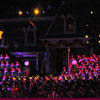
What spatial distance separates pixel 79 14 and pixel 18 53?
5.86 meters

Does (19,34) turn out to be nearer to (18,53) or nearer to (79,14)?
(18,53)

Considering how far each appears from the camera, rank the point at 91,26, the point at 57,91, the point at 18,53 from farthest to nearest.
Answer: the point at 18,53
the point at 91,26
the point at 57,91

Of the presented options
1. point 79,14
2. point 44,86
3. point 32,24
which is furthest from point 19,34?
point 44,86

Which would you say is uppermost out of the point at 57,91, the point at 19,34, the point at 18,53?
the point at 19,34

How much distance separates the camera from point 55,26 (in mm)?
19438

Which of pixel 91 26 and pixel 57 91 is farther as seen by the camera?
pixel 91 26

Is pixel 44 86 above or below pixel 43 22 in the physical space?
below

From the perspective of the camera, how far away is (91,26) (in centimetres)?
1834

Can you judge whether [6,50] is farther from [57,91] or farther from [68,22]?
[57,91]

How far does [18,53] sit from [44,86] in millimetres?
10047

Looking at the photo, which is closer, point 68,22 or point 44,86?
point 44,86

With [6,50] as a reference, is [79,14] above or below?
above

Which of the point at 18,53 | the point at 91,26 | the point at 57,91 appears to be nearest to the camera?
the point at 57,91

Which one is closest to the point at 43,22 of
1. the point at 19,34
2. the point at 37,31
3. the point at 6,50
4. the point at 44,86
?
the point at 37,31
